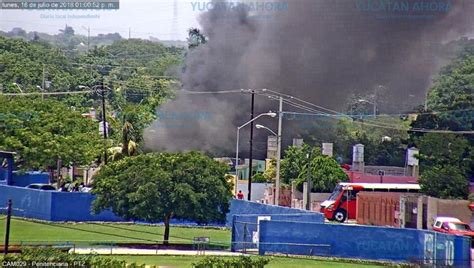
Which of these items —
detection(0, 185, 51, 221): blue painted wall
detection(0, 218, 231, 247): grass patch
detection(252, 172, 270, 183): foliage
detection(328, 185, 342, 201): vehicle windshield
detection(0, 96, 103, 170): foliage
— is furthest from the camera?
detection(252, 172, 270, 183): foliage

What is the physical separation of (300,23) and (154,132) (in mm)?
9871

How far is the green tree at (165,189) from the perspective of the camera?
29.2 meters

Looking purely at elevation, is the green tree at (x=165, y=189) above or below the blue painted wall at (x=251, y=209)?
above


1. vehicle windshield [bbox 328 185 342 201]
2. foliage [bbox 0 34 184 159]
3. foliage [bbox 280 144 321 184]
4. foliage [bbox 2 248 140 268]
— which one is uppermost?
foliage [bbox 0 34 184 159]

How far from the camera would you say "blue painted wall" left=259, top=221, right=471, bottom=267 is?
995 inches

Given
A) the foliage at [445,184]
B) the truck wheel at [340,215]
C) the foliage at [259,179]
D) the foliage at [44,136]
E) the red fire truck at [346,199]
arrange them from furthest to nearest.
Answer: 1. the foliage at [259,179]
2. the red fire truck at [346,199]
3. the truck wheel at [340,215]
4. the foliage at [44,136]
5. the foliage at [445,184]

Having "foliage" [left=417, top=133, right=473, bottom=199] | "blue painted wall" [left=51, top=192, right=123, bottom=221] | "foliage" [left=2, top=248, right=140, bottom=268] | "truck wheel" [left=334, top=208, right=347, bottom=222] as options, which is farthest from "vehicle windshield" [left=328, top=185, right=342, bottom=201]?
"foliage" [left=2, top=248, right=140, bottom=268]

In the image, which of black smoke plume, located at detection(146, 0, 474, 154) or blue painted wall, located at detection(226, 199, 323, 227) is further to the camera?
black smoke plume, located at detection(146, 0, 474, 154)

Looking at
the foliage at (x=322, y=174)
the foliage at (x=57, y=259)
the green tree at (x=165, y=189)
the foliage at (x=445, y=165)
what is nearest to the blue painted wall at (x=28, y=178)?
the green tree at (x=165, y=189)

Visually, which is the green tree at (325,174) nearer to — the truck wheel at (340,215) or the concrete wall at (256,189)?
the concrete wall at (256,189)

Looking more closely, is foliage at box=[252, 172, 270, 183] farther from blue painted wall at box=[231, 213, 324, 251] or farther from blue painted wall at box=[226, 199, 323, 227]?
blue painted wall at box=[231, 213, 324, 251]

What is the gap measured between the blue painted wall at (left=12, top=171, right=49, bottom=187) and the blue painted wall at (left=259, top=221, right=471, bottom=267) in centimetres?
1550

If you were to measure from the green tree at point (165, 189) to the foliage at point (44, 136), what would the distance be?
10.3 metres

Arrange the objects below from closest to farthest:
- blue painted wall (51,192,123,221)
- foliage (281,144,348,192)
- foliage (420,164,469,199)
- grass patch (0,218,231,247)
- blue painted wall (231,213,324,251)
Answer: grass patch (0,218,231,247) → blue painted wall (231,213,324,251) → blue painted wall (51,192,123,221) → foliage (420,164,469,199) → foliage (281,144,348,192)
